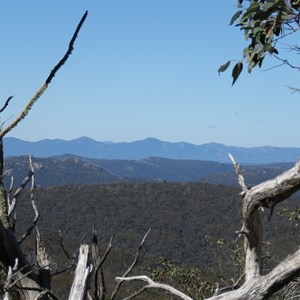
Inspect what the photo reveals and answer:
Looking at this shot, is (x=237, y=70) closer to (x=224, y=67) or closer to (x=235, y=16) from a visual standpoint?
(x=224, y=67)

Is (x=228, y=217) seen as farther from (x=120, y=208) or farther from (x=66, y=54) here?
(x=66, y=54)

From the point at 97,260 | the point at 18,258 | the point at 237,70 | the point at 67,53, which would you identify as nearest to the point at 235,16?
the point at 237,70

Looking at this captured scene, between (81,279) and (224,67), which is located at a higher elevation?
(224,67)

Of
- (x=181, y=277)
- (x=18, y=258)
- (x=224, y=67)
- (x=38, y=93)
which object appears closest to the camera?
(x=224, y=67)

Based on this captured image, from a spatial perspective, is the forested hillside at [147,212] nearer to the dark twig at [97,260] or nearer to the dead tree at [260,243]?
the dark twig at [97,260]

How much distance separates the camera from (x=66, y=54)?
2.41 meters

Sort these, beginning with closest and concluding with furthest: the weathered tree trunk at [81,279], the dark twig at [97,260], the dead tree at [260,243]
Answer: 1. the dead tree at [260,243]
2. the weathered tree trunk at [81,279]
3. the dark twig at [97,260]

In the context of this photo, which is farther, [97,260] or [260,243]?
[97,260]

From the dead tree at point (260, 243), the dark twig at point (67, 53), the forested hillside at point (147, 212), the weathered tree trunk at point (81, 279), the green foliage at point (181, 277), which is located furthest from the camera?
the forested hillside at point (147, 212)

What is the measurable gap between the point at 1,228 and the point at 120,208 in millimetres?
110877

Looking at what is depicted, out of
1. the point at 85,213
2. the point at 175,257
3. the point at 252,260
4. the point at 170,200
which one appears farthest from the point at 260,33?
the point at 170,200

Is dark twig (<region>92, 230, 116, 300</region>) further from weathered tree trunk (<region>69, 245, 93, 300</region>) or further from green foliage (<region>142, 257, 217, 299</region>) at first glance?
green foliage (<region>142, 257, 217, 299</region>)

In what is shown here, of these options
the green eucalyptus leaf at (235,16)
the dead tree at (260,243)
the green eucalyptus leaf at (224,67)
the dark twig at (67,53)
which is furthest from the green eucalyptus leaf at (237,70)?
the dark twig at (67,53)

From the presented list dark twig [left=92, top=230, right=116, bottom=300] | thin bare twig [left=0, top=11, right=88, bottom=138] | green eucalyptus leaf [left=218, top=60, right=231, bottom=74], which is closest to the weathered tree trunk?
dark twig [left=92, top=230, right=116, bottom=300]
